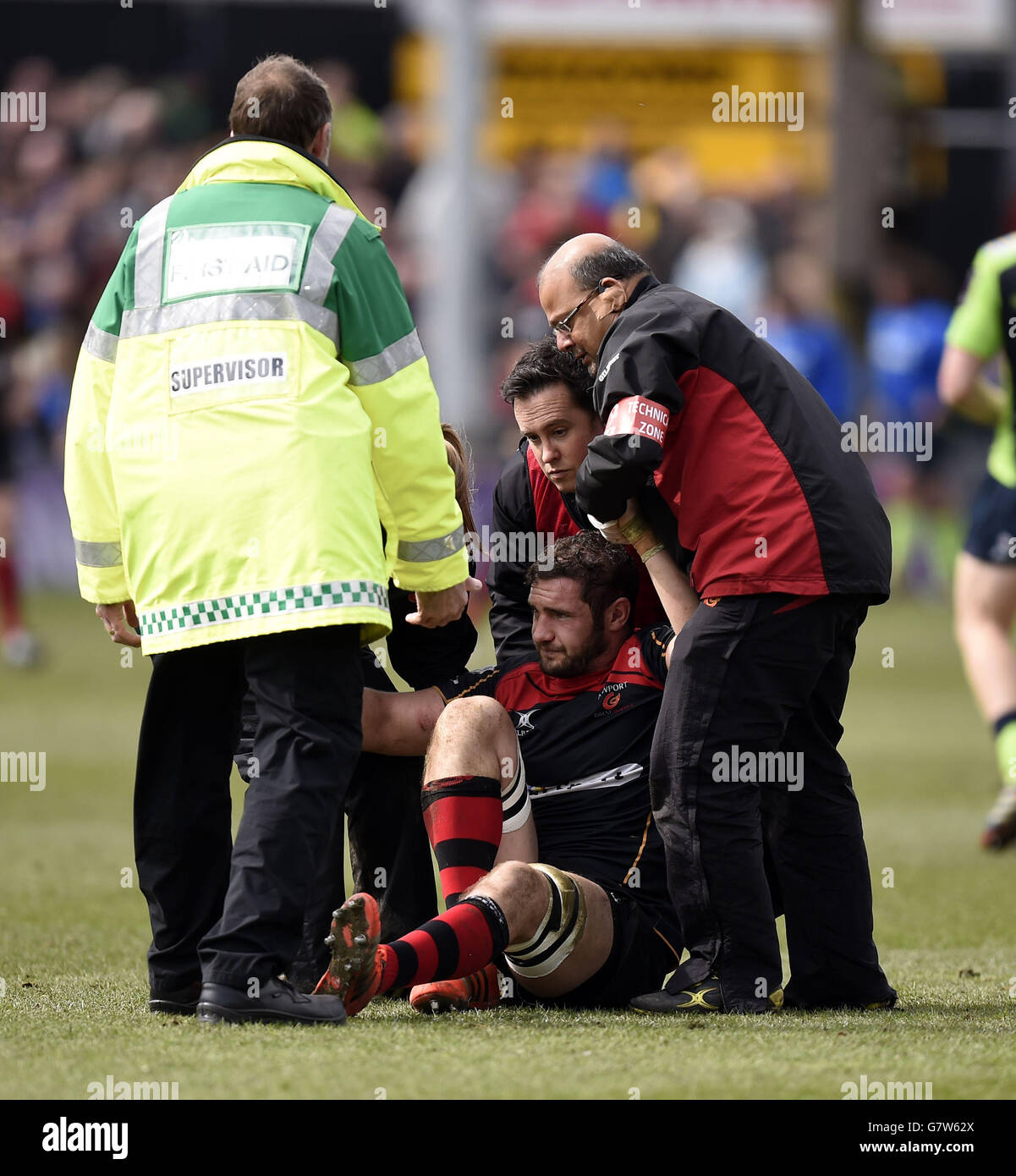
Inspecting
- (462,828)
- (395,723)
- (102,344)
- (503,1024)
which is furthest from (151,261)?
(503,1024)

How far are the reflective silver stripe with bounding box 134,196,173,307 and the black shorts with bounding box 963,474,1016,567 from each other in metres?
4.64

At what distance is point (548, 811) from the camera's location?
5.69 metres

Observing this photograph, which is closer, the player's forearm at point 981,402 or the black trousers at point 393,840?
the black trousers at point 393,840

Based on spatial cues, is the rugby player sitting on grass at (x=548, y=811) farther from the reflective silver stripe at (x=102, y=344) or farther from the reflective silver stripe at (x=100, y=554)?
the reflective silver stripe at (x=102, y=344)

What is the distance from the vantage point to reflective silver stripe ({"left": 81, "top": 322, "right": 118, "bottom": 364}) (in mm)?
5133

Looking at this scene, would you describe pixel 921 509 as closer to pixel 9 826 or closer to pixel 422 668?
pixel 9 826

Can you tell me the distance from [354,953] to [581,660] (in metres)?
1.24

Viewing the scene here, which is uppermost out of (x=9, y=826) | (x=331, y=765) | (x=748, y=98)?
(x=748, y=98)

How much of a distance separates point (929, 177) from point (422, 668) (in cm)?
2123

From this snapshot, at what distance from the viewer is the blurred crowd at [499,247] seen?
20.3m

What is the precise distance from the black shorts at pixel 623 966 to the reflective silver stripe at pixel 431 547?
0.99m

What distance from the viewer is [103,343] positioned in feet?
16.9
